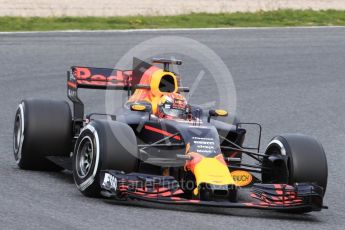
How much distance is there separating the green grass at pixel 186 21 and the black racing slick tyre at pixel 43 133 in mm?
11007

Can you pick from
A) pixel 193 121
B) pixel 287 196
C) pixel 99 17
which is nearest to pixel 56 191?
pixel 193 121

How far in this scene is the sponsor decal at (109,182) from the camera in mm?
8867

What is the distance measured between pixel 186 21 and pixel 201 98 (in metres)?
7.61

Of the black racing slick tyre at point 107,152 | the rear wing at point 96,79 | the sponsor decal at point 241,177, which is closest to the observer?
the black racing slick tyre at point 107,152

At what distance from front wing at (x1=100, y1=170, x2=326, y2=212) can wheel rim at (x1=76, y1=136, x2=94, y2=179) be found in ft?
1.66

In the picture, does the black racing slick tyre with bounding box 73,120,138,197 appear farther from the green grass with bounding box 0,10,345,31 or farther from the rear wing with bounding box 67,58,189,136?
the green grass with bounding box 0,10,345,31

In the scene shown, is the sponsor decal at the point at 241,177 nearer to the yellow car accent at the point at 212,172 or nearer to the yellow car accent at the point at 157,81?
the yellow car accent at the point at 212,172

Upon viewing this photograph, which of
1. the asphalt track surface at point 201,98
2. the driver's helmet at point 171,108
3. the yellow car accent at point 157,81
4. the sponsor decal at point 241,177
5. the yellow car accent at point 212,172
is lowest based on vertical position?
the asphalt track surface at point 201,98

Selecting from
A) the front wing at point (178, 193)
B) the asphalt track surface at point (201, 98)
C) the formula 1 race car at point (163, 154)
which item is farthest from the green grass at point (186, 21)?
the front wing at point (178, 193)

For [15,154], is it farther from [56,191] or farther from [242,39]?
[242,39]

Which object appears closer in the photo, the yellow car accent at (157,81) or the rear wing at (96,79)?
the yellow car accent at (157,81)

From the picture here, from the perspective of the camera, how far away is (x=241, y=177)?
32.1ft

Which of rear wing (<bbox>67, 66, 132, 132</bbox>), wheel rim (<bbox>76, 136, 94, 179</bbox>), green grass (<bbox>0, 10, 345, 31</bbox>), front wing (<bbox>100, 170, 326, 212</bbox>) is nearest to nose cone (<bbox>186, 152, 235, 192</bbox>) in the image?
front wing (<bbox>100, 170, 326, 212</bbox>)

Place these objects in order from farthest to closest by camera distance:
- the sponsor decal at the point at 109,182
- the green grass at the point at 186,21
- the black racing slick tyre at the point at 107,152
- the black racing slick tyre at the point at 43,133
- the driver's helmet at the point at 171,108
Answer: the green grass at the point at 186,21 < the black racing slick tyre at the point at 43,133 < the driver's helmet at the point at 171,108 < the black racing slick tyre at the point at 107,152 < the sponsor decal at the point at 109,182
